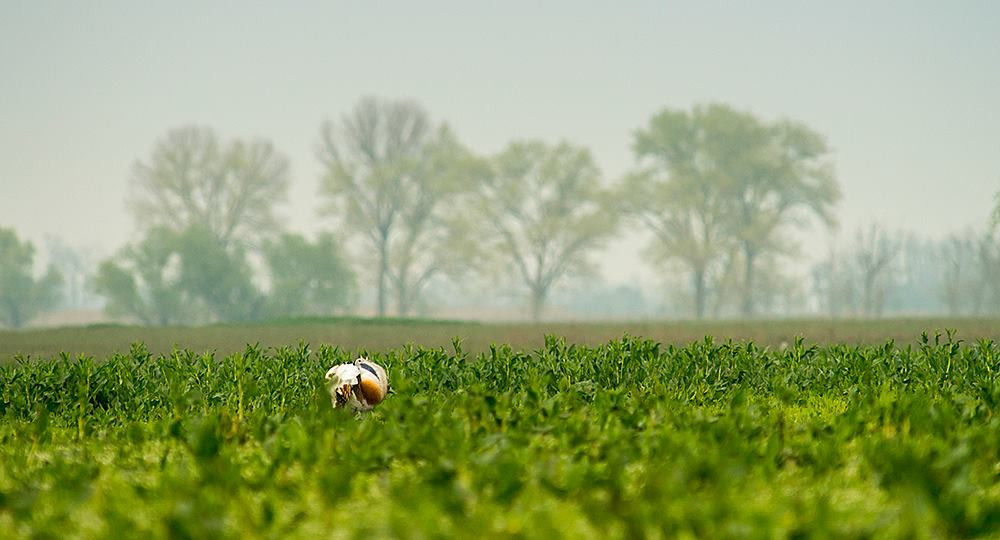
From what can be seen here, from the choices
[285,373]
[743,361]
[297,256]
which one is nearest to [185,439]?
[285,373]

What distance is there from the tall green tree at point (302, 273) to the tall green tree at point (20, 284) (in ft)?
70.0

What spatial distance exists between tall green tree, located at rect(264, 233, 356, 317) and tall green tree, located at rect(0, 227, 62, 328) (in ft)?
70.0

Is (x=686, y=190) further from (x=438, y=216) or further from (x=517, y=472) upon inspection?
(x=517, y=472)

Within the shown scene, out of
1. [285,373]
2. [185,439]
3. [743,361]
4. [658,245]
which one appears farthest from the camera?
[658,245]

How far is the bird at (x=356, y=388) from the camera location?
8.90 metres

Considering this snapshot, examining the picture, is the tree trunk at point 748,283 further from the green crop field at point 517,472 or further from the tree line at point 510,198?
the green crop field at point 517,472

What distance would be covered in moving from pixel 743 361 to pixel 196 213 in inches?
2125

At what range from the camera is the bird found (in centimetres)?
890

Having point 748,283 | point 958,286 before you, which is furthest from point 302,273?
point 958,286

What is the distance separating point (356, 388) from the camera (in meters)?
8.91

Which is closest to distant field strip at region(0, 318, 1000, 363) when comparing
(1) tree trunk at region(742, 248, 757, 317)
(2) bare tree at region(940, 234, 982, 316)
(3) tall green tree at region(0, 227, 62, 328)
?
(1) tree trunk at region(742, 248, 757, 317)

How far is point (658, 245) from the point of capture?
190 ft

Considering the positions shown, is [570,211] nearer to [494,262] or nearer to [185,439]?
[494,262]

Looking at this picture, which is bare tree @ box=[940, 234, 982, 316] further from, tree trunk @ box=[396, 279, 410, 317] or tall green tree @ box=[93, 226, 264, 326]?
tall green tree @ box=[93, 226, 264, 326]
